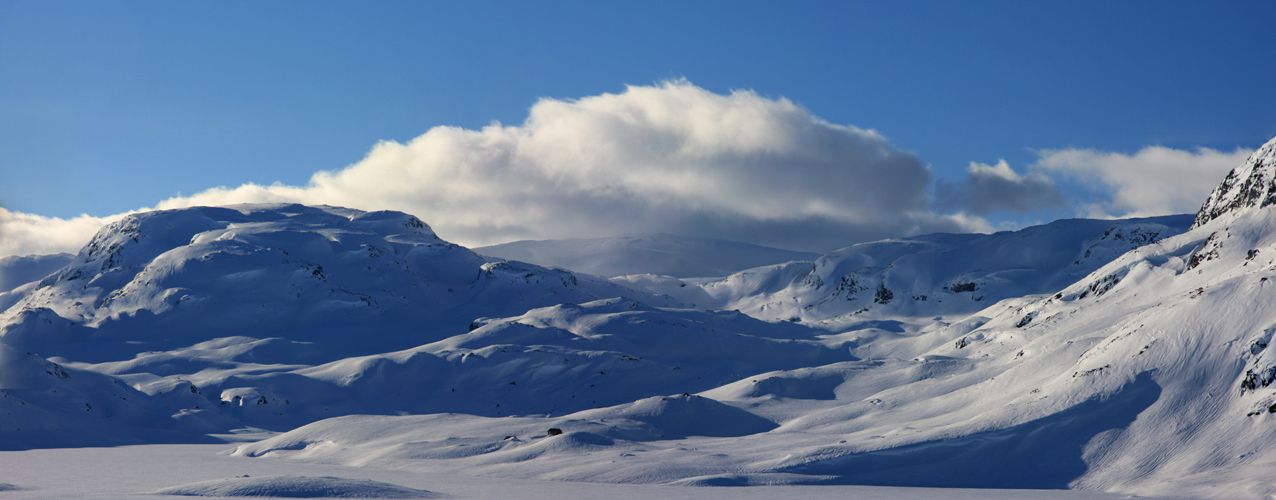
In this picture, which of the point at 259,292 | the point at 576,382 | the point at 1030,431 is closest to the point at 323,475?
the point at 1030,431

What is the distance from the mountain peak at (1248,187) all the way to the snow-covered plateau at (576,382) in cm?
39

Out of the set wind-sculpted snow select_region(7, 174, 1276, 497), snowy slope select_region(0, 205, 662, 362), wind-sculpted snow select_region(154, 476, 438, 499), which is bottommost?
wind-sculpted snow select_region(154, 476, 438, 499)

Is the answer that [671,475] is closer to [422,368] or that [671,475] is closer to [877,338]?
[422,368]

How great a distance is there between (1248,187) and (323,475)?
79.8 metres

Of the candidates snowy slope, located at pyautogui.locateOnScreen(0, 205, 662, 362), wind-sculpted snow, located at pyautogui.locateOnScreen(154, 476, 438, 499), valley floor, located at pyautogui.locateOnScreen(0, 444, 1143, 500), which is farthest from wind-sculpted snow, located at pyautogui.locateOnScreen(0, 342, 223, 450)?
wind-sculpted snow, located at pyautogui.locateOnScreen(154, 476, 438, 499)

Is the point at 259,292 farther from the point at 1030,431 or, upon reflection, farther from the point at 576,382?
the point at 1030,431

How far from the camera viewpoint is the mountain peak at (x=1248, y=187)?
9612 centimetres

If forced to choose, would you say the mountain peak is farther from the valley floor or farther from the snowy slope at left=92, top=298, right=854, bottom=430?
the snowy slope at left=92, top=298, right=854, bottom=430

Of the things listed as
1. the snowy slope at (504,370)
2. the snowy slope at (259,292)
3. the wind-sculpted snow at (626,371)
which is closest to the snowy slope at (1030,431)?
the wind-sculpted snow at (626,371)

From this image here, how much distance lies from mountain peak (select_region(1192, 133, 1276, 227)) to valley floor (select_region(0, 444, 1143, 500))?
48.7 m

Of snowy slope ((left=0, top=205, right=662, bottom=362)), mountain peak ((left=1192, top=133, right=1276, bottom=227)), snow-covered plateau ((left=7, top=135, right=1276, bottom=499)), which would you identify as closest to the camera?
snow-covered plateau ((left=7, top=135, right=1276, bottom=499))

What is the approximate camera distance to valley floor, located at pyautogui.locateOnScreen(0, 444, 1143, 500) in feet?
173

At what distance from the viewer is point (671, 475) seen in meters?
64.0

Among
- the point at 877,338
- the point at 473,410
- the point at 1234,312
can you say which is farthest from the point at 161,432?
the point at 877,338
